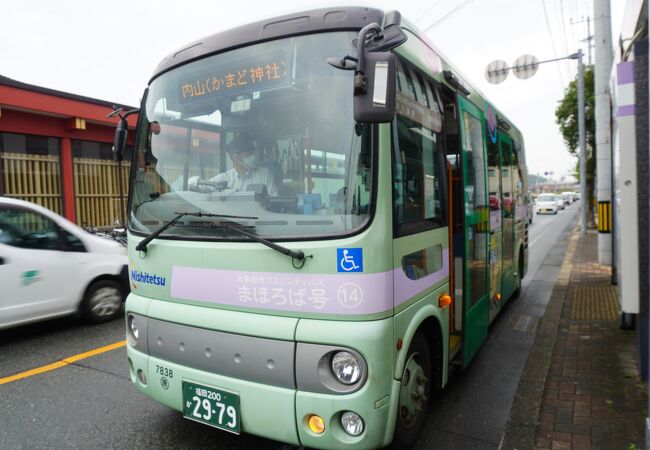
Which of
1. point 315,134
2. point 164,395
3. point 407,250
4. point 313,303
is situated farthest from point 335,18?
point 164,395

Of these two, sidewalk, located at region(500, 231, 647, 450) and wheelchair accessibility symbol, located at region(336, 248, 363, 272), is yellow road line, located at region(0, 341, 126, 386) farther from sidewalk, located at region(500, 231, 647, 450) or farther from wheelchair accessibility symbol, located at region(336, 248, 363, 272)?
sidewalk, located at region(500, 231, 647, 450)

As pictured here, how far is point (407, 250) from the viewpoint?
2721 mm

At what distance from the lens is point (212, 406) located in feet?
8.64

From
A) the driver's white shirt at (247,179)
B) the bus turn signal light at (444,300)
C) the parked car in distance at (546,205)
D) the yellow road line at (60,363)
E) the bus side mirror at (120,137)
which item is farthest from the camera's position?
the parked car in distance at (546,205)

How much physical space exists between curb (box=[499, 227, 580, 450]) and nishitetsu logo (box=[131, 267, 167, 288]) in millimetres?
2506

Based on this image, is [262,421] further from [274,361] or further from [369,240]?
[369,240]

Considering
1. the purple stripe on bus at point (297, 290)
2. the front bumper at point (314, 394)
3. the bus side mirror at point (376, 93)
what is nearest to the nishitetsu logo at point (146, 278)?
the purple stripe on bus at point (297, 290)

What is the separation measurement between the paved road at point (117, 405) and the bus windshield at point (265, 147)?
1.46 m

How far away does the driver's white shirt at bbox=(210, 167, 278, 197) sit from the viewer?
2635 mm

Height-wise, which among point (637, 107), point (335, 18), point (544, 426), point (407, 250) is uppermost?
point (335, 18)

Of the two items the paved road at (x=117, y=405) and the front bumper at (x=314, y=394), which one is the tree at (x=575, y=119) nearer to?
the paved road at (x=117, y=405)

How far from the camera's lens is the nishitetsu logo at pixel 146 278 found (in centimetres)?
299

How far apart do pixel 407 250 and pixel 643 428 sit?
2220 millimetres

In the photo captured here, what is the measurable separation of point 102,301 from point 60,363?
59.0 inches
